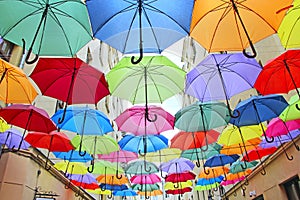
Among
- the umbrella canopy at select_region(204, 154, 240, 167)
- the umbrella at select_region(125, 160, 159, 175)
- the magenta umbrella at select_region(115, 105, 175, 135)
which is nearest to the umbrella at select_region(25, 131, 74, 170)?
the magenta umbrella at select_region(115, 105, 175, 135)

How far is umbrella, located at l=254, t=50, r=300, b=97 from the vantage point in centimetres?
421

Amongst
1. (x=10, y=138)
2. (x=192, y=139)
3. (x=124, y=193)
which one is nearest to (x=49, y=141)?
(x=10, y=138)

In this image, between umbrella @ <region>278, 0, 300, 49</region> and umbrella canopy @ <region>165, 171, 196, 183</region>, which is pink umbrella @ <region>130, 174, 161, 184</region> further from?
umbrella @ <region>278, 0, 300, 49</region>

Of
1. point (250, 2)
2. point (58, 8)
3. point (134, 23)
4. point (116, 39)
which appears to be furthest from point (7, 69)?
point (250, 2)

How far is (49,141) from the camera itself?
18.6 feet

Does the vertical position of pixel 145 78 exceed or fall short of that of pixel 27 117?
it exceeds it

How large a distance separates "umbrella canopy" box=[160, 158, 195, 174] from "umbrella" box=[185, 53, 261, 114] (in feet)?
10.9

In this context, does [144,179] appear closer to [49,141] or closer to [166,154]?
[166,154]

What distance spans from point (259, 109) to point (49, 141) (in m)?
4.71

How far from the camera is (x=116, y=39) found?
12.2 ft

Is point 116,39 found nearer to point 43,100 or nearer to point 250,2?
point 250,2

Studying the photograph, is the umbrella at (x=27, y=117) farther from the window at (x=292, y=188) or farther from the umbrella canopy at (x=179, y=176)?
the window at (x=292, y=188)

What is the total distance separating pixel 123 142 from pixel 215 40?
148 inches

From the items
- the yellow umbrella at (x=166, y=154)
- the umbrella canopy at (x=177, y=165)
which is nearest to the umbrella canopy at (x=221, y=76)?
the yellow umbrella at (x=166, y=154)
